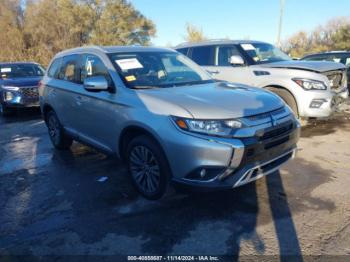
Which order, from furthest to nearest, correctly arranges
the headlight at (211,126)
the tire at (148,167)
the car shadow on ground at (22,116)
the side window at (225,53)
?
the car shadow on ground at (22,116) < the side window at (225,53) < the tire at (148,167) < the headlight at (211,126)

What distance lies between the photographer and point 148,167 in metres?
4.04

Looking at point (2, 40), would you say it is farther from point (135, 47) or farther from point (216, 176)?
point (216, 176)

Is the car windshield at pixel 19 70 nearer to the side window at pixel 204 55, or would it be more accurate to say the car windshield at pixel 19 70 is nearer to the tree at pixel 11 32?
the side window at pixel 204 55

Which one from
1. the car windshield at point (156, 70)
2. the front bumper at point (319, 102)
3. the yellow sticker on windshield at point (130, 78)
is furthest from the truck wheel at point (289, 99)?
the yellow sticker on windshield at point (130, 78)

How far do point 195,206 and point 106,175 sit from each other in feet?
5.38

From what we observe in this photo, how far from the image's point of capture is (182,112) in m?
3.56

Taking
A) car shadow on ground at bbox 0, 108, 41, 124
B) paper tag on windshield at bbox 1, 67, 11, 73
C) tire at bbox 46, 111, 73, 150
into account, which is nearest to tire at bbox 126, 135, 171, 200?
tire at bbox 46, 111, 73, 150

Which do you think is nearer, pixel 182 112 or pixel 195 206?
pixel 182 112

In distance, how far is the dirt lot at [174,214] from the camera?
323 centimetres

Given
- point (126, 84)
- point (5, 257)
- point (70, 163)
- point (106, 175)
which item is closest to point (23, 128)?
point (70, 163)

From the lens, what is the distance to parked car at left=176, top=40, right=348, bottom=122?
6.56 metres

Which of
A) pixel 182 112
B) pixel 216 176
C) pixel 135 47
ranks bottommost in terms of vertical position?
pixel 216 176

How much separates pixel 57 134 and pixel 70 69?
1.35 meters

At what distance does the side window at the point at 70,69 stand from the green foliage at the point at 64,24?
28.9 m
